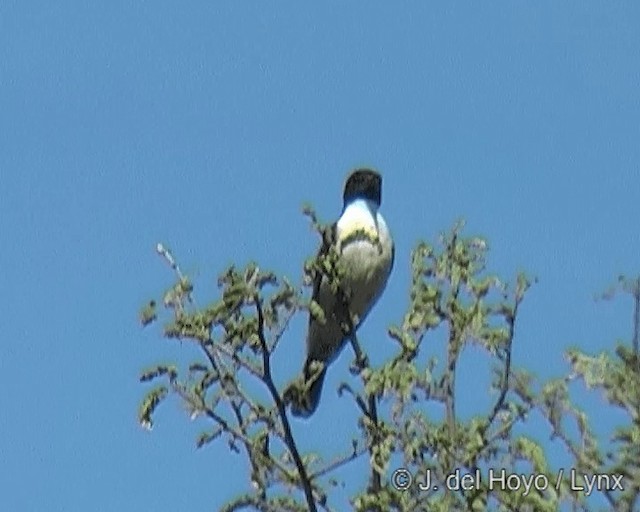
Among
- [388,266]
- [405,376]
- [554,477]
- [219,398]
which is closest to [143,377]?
[219,398]

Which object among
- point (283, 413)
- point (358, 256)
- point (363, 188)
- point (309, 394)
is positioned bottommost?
point (283, 413)

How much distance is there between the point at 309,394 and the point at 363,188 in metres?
1.58

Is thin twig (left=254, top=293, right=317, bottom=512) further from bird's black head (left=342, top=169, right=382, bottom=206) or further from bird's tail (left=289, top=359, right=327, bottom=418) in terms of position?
bird's black head (left=342, top=169, right=382, bottom=206)

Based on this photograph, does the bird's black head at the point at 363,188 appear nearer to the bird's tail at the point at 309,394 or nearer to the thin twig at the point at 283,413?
the bird's tail at the point at 309,394

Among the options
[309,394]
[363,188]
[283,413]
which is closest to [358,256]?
[363,188]

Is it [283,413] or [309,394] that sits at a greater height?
[309,394]

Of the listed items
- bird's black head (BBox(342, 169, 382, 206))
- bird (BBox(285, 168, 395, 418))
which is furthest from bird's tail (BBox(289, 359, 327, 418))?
bird's black head (BBox(342, 169, 382, 206))

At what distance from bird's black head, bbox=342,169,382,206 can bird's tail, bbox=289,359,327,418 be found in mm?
768

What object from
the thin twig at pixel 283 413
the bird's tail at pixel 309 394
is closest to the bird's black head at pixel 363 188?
the bird's tail at pixel 309 394

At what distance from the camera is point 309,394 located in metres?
6.75

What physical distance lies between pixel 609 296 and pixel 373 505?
100 centimetres

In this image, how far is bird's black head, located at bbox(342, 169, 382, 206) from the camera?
8.07 meters

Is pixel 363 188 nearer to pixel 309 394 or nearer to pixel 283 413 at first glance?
pixel 309 394

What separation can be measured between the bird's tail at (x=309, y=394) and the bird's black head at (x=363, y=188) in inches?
30.2
